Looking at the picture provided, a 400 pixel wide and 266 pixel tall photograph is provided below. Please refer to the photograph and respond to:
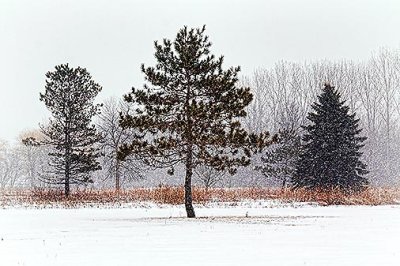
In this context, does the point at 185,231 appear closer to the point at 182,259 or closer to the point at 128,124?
the point at 182,259

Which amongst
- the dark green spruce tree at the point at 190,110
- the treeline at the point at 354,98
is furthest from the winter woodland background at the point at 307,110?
the dark green spruce tree at the point at 190,110

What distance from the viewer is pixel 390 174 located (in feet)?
200

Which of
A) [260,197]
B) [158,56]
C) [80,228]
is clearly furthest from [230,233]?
[260,197]

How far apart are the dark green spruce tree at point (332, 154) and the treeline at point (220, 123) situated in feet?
0.24

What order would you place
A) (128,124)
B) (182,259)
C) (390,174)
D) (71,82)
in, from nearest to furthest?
(182,259) < (128,124) < (71,82) < (390,174)

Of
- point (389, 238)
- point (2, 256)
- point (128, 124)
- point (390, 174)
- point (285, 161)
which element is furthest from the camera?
point (390, 174)

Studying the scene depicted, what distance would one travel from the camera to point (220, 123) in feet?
77.3

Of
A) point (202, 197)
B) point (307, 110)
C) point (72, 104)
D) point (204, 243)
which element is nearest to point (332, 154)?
point (202, 197)

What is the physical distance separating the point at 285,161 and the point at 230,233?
1278 inches

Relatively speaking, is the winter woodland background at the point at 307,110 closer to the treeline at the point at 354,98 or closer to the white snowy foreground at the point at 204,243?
the treeline at the point at 354,98

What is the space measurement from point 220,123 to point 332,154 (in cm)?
1598

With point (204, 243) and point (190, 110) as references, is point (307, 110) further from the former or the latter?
point (204, 243)

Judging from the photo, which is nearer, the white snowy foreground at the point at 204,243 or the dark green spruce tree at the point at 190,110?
the white snowy foreground at the point at 204,243

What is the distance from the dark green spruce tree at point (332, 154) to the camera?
36.5m
